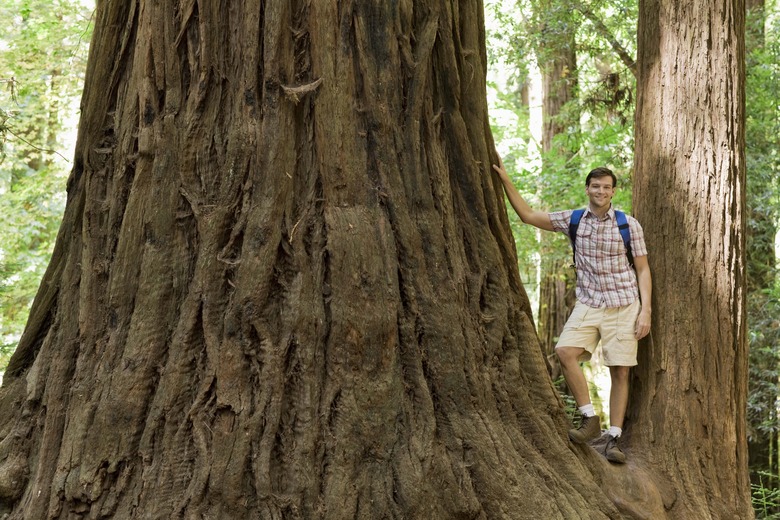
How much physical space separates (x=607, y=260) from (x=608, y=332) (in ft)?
1.43

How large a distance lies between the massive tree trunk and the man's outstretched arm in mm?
598

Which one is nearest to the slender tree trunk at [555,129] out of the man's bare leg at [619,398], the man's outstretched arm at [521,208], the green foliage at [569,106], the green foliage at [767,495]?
the green foliage at [569,106]

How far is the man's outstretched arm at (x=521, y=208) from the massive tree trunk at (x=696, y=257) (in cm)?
60

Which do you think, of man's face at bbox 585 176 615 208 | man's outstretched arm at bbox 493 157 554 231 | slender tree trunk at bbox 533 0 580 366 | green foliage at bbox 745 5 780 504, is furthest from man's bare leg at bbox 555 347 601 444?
slender tree trunk at bbox 533 0 580 366

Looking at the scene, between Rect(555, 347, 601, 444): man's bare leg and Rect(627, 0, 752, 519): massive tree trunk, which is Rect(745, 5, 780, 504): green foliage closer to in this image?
Rect(627, 0, 752, 519): massive tree trunk

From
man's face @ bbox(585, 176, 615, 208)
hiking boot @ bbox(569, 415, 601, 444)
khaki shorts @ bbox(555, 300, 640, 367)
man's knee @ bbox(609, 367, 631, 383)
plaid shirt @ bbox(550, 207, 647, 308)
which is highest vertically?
man's face @ bbox(585, 176, 615, 208)

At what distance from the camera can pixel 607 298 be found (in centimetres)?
477

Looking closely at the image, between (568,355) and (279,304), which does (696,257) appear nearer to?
(568,355)

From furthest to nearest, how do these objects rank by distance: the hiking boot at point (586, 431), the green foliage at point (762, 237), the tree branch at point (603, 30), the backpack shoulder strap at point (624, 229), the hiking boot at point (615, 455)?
the tree branch at point (603, 30) < the green foliage at point (762, 237) < the backpack shoulder strap at point (624, 229) < the hiking boot at point (615, 455) < the hiking boot at point (586, 431)

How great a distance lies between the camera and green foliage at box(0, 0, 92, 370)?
45.1ft

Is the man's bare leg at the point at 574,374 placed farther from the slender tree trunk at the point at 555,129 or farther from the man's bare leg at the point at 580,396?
the slender tree trunk at the point at 555,129

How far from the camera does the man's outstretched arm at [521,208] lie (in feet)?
15.1

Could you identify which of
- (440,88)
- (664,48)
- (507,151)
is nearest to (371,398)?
(440,88)

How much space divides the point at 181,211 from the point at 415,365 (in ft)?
4.19
